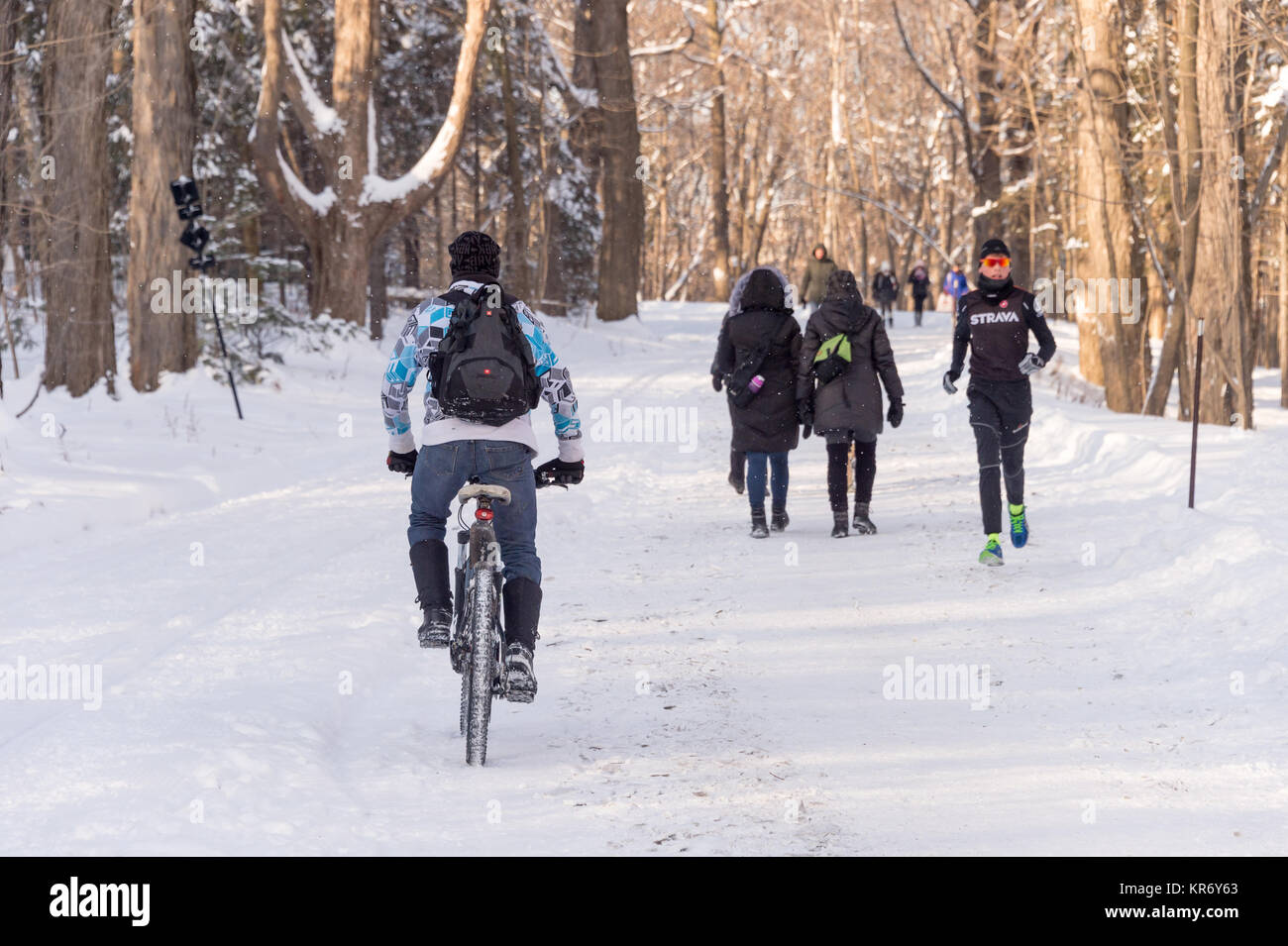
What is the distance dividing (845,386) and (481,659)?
617cm

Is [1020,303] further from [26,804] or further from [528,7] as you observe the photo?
[528,7]

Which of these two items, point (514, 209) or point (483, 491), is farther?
point (514, 209)

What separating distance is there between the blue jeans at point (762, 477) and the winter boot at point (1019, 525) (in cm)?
197

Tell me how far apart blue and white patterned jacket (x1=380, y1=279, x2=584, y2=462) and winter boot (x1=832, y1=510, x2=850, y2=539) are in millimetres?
5419

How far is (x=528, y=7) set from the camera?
117 feet

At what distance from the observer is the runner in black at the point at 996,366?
981cm

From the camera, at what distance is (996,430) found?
9.96 meters

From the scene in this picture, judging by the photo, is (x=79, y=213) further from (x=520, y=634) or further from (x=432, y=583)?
(x=520, y=634)

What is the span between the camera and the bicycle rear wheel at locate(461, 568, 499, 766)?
5.65 m
